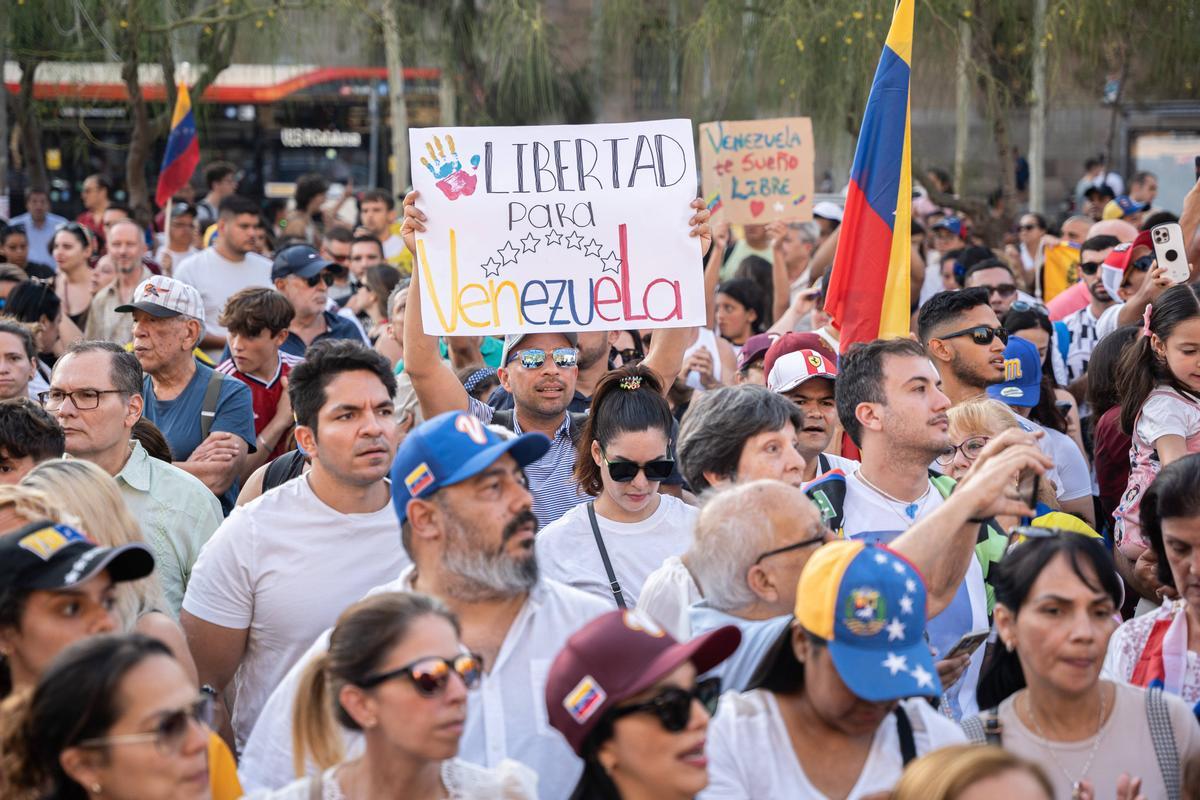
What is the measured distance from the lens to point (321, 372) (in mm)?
4820

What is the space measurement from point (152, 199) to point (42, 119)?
1.75m

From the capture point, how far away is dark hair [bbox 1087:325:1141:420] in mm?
6629

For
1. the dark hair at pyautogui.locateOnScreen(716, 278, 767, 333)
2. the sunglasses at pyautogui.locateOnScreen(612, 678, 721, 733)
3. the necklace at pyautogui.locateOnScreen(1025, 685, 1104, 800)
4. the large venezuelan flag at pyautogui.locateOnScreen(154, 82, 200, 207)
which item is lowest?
the necklace at pyautogui.locateOnScreen(1025, 685, 1104, 800)

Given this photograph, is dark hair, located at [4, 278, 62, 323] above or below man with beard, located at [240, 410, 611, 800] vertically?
above

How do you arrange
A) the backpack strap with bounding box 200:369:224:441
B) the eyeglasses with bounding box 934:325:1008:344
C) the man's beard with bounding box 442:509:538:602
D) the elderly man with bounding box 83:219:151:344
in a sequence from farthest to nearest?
the elderly man with bounding box 83:219:151:344
the backpack strap with bounding box 200:369:224:441
the eyeglasses with bounding box 934:325:1008:344
the man's beard with bounding box 442:509:538:602

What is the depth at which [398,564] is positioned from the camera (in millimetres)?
4586

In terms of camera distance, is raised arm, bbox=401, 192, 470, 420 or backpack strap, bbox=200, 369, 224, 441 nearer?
raised arm, bbox=401, 192, 470, 420

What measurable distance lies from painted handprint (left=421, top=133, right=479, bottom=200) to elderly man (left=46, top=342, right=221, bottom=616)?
1.36 metres

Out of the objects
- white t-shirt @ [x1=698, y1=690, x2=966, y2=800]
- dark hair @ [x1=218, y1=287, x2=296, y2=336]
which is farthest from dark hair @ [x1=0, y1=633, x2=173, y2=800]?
dark hair @ [x1=218, y1=287, x2=296, y2=336]

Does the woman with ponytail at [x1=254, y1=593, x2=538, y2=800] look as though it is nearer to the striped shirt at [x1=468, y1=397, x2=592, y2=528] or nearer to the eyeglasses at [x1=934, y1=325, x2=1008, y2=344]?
the striped shirt at [x1=468, y1=397, x2=592, y2=528]

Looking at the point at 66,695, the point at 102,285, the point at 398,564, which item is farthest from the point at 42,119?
the point at 66,695

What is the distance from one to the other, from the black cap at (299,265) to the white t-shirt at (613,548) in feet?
13.0

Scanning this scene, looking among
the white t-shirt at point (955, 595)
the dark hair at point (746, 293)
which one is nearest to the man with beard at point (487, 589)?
the white t-shirt at point (955, 595)

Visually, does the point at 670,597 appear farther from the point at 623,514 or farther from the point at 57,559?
the point at 57,559
